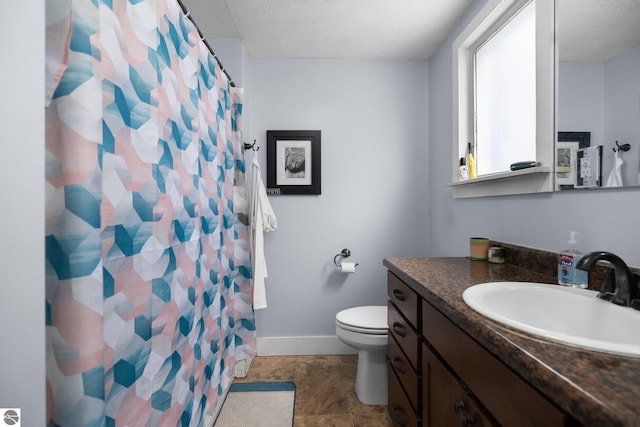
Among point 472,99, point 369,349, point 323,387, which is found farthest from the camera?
point 323,387

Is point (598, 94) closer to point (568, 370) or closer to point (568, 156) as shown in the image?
point (568, 156)

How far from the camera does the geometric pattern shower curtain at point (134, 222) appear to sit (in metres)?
0.60

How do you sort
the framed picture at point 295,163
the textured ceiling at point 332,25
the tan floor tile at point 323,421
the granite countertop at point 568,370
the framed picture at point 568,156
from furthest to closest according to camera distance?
the framed picture at point 295,163, the textured ceiling at point 332,25, the tan floor tile at point 323,421, the framed picture at point 568,156, the granite countertop at point 568,370

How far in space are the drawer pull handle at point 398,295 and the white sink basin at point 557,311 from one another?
1.23 feet

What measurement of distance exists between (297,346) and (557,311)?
190 centimetres

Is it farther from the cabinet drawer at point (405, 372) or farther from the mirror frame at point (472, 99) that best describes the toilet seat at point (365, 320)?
the mirror frame at point (472, 99)

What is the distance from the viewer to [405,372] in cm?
123

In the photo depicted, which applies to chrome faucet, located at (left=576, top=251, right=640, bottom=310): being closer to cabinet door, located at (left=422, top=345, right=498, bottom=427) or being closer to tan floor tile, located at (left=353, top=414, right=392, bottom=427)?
cabinet door, located at (left=422, top=345, right=498, bottom=427)

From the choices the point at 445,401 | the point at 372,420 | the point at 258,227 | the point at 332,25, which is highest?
the point at 332,25

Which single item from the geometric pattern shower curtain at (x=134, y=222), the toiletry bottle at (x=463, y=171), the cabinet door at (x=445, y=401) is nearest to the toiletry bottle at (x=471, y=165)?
the toiletry bottle at (x=463, y=171)

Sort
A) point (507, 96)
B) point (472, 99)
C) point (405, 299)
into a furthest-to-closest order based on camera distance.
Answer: point (472, 99) → point (507, 96) → point (405, 299)

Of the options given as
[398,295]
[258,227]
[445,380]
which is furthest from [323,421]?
[258,227]

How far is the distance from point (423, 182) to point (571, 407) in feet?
6.82

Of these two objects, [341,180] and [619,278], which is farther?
[341,180]
